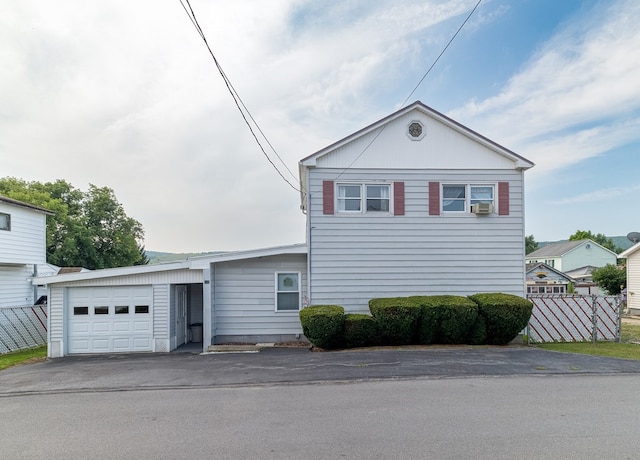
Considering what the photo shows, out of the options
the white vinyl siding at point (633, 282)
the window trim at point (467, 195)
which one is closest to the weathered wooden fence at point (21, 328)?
the window trim at point (467, 195)

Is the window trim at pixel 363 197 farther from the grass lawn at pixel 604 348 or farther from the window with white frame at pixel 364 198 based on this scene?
the grass lawn at pixel 604 348

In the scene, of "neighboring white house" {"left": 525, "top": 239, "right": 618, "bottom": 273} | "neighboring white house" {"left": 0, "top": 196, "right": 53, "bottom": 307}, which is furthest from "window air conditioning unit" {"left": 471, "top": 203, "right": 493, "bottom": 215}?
"neighboring white house" {"left": 525, "top": 239, "right": 618, "bottom": 273}

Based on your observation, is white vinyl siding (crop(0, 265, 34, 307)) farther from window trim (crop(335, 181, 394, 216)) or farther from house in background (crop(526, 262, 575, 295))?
house in background (crop(526, 262, 575, 295))

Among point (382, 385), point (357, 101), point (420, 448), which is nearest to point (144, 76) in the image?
point (357, 101)

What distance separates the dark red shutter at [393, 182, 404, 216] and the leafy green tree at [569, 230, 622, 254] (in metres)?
65.7

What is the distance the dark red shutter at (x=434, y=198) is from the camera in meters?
13.9

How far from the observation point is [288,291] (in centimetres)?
1394

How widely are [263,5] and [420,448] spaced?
9.73 m

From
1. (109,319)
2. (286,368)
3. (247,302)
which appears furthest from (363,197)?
(109,319)

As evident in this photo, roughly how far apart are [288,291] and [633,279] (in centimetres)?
2736

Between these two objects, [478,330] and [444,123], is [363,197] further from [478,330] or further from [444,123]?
[478,330]

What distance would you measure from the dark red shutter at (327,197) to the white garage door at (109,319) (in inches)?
256

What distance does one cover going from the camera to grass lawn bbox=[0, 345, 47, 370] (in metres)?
12.2

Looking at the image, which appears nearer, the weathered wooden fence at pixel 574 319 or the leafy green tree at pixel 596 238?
the weathered wooden fence at pixel 574 319
